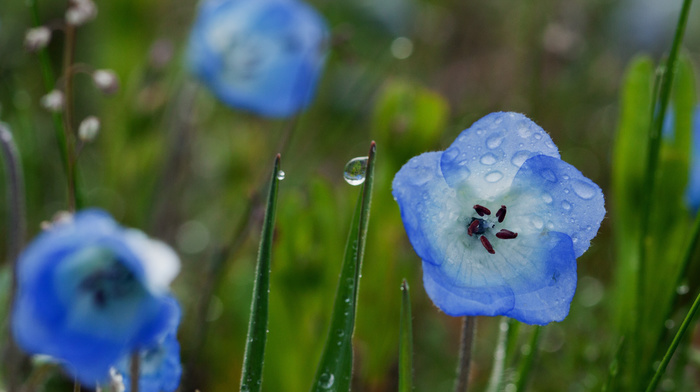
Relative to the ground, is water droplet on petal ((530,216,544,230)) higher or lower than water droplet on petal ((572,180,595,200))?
lower

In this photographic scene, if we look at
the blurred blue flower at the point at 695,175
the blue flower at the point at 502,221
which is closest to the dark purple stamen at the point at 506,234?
the blue flower at the point at 502,221

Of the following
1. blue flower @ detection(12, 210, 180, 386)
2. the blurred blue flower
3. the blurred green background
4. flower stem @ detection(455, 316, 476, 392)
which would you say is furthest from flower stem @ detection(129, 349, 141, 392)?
the blurred blue flower

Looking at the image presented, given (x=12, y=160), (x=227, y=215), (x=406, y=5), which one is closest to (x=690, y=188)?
(x=227, y=215)

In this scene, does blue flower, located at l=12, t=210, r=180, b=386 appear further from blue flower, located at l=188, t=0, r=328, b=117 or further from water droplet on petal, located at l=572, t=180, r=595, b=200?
blue flower, located at l=188, t=0, r=328, b=117

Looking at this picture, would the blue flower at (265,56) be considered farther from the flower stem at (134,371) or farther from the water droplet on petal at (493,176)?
the flower stem at (134,371)

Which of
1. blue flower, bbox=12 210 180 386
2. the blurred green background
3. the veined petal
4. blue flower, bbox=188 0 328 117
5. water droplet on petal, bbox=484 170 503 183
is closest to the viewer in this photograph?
blue flower, bbox=12 210 180 386
